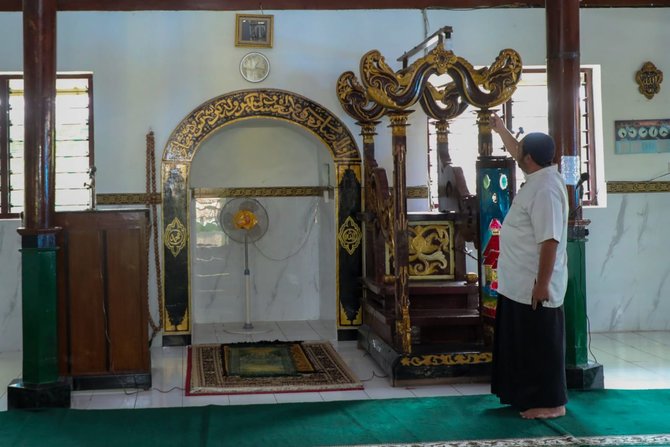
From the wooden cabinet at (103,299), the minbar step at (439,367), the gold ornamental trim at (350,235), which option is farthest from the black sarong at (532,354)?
the gold ornamental trim at (350,235)

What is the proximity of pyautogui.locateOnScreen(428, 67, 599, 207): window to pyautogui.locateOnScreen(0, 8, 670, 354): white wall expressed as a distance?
19 cm

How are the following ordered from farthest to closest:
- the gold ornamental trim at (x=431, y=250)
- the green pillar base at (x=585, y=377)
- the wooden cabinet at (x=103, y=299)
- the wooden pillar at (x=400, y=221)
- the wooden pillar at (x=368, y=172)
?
the wooden pillar at (x=368, y=172)
the gold ornamental trim at (x=431, y=250)
the wooden pillar at (x=400, y=221)
the wooden cabinet at (x=103, y=299)
the green pillar base at (x=585, y=377)

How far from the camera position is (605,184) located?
821cm

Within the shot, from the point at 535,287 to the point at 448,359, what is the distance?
153 centimetres

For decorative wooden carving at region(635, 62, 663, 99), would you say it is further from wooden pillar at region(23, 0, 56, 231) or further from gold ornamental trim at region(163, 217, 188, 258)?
wooden pillar at region(23, 0, 56, 231)

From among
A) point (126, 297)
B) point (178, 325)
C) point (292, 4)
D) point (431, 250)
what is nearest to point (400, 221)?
point (431, 250)

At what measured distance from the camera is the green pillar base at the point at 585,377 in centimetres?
573

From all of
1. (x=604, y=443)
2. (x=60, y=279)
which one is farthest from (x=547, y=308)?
(x=60, y=279)

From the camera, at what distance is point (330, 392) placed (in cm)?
579

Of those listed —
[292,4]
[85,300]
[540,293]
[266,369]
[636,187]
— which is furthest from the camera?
[636,187]

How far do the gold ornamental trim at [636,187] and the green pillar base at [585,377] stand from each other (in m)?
2.87

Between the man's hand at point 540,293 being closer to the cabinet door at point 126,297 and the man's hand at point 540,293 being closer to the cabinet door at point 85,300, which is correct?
the cabinet door at point 126,297

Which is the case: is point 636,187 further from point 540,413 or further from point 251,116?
point 540,413

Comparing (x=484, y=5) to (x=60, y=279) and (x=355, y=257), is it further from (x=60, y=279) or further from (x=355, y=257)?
(x=60, y=279)
